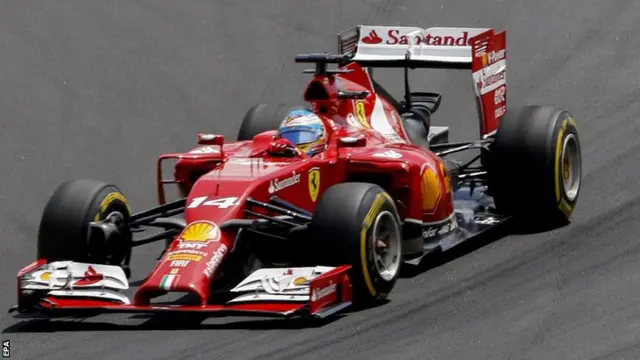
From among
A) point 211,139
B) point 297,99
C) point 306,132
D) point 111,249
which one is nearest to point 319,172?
point 306,132

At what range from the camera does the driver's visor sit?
12969mm

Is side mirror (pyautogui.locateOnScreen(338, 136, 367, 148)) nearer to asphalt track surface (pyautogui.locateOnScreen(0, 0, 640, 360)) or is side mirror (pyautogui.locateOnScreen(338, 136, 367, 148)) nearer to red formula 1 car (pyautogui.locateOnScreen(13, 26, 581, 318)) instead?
red formula 1 car (pyautogui.locateOnScreen(13, 26, 581, 318))

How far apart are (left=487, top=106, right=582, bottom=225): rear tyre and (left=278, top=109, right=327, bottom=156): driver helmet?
5.99ft

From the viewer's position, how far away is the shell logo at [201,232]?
11445 millimetres

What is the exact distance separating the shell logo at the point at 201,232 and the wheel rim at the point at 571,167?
402 cm

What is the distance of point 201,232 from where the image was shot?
11.5 m

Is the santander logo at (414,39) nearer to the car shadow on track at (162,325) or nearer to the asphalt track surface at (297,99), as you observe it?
the asphalt track surface at (297,99)

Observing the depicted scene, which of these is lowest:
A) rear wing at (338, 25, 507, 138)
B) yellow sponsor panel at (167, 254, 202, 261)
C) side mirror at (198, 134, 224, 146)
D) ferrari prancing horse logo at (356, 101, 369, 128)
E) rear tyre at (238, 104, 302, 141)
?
yellow sponsor panel at (167, 254, 202, 261)

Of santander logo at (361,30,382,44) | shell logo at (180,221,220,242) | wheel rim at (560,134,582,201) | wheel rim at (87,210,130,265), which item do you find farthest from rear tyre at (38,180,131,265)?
wheel rim at (560,134,582,201)

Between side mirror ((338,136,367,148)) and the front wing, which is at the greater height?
side mirror ((338,136,367,148))

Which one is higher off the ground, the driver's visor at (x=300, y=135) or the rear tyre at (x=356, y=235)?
the driver's visor at (x=300, y=135)

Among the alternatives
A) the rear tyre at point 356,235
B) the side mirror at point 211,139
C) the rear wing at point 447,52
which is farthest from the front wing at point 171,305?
the rear wing at point 447,52

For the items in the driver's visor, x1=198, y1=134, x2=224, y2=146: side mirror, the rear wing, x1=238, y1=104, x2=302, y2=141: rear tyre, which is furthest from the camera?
x1=238, y1=104, x2=302, y2=141: rear tyre

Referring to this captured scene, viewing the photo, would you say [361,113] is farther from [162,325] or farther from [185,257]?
[162,325]
